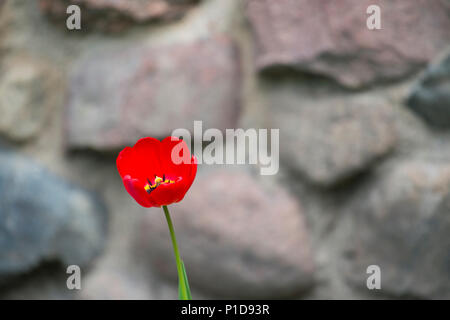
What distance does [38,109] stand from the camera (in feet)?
2.42

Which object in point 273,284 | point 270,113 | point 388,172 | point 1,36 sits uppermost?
point 1,36

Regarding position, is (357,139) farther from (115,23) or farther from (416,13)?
(115,23)

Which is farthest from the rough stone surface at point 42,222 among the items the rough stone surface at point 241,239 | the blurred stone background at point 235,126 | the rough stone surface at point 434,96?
the rough stone surface at point 434,96

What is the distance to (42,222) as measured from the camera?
0.70 m

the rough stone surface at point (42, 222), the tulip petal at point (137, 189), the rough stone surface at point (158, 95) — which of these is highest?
the rough stone surface at point (158, 95)

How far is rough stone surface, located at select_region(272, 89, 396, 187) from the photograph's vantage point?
2.06ft

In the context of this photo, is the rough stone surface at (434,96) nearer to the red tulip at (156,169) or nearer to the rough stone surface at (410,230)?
the rough stone surface at (410,230)

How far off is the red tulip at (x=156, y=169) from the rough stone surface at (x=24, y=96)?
0.39 meters

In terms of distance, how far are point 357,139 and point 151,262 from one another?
1.12 ft

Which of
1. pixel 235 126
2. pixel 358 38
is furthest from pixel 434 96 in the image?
pixel 235 126

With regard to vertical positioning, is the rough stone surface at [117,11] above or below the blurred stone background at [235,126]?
above

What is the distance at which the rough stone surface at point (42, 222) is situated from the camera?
0.70 metres

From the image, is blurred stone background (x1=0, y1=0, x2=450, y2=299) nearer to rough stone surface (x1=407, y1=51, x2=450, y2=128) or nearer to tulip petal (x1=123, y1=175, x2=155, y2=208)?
rough stone surface (x1=407, y1=51, x2=450, y2=128)

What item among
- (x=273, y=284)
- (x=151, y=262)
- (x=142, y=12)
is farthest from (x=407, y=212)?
(x=142, y=12)
